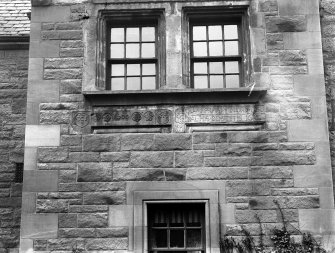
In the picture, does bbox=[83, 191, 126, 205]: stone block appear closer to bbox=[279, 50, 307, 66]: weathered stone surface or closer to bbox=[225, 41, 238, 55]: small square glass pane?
bbox=[225, 41, 238, 55]: small square glass pane

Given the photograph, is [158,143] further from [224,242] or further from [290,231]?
[290,231]

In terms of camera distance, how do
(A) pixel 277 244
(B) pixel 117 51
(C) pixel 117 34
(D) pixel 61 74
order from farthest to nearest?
(C) pixel 117 34, (B) pixel 117 51, (D) pixel 61 74, (A) pixel 277 244

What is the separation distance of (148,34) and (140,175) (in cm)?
256

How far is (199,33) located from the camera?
8.93 m

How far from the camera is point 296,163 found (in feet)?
26.3

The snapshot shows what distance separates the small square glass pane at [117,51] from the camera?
884cm

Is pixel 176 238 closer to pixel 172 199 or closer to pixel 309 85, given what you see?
pixel 172 199

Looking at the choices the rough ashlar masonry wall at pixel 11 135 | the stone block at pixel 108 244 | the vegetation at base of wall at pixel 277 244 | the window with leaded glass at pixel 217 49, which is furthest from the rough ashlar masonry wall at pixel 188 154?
the rough ashlar masonry wall at pixel 11 135

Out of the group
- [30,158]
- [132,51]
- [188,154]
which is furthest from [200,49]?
[30,158]

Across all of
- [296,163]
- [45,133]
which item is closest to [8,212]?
[45,133]

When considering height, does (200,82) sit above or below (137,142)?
above

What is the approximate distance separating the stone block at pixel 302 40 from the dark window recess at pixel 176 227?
121 inches

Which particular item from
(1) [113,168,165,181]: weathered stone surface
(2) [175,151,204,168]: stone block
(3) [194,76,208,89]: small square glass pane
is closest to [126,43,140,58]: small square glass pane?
(3) [194,76,208,89]: small square glass pane

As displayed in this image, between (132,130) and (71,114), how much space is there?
104 cm
